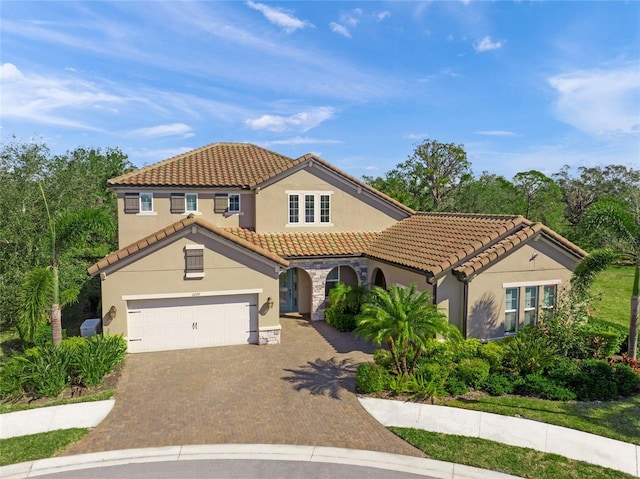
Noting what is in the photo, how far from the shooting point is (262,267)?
17.6 metres

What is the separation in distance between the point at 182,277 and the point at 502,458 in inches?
489

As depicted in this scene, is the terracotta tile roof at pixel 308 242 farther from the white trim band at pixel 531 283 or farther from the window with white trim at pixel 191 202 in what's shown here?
the white trim band at pixel 531 283

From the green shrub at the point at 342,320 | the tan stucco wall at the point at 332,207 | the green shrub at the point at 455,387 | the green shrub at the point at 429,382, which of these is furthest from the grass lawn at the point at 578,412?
the tan stucco wall at the point at 332,207

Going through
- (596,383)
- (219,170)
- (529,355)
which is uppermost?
(219,170)

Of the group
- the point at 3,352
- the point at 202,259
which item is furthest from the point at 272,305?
the point at 3,352

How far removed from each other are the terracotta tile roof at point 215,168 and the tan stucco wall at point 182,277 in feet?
18.9

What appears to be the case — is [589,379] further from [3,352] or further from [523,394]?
[3,352]

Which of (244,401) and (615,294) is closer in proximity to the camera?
(244,401)

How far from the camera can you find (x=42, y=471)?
915cm

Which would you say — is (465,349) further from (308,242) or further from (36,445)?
(36,445)

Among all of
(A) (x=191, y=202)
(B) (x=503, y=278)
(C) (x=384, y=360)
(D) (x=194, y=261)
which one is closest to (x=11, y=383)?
(D) (x=194, y=261)

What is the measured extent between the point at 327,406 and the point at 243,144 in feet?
63.7

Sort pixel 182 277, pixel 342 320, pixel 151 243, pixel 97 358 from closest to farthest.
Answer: pixel 97 358, pixel 151 243, pixel 182 277, pixel 342 320

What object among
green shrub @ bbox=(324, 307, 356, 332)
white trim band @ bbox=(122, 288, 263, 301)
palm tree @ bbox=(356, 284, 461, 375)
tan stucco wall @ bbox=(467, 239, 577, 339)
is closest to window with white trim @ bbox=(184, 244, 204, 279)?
white trim band @ bbox=(122, 288, 263, 301)
